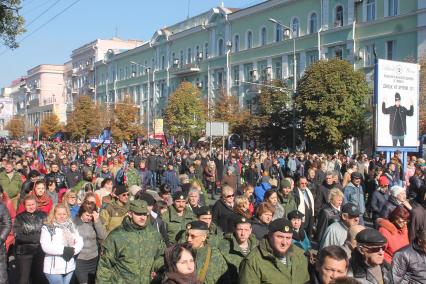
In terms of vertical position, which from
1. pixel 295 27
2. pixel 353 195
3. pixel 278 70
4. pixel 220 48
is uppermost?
pixel 295 27

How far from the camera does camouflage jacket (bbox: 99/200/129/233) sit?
26.4 ft

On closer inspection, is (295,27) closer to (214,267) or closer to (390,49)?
(390,49)

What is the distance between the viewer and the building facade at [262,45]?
1574 inches

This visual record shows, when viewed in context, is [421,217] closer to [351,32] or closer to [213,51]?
[351,32]

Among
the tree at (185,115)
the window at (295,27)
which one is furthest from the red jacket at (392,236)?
the tree at (185,115)

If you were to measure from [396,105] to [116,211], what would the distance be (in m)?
12.1

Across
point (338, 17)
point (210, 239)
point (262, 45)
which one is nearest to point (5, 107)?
point (338, 17)

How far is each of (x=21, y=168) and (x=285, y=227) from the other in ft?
42.4

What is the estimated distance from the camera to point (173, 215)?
762 cm

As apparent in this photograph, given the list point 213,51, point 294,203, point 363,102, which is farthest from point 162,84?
point 294,203

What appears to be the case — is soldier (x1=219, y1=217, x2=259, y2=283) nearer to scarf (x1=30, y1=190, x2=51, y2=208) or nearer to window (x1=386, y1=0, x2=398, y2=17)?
scarf (x1=30, y1=190, x2=51, y2=208)

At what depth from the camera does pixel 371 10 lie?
41406mm

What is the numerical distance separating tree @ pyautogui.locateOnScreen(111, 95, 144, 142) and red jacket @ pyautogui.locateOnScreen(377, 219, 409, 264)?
52823 mm

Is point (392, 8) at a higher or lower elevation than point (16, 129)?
higher
